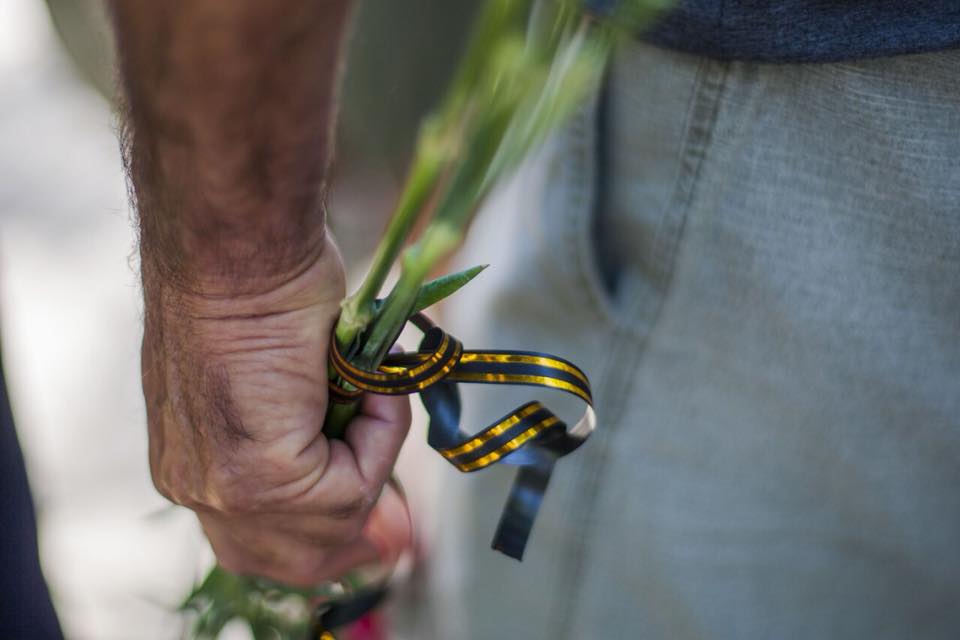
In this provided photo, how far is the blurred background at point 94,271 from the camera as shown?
110 centimetres

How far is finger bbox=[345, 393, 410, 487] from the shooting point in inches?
27.6

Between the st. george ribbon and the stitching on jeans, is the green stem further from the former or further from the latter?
the stitching on jeans

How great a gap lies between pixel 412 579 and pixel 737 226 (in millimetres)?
699

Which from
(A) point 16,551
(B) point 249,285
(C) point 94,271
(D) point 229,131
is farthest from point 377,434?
(C) point 94,271

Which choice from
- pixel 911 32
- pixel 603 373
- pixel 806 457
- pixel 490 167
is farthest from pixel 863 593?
pixel 490 167

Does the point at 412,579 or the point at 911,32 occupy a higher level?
the point at 911,32

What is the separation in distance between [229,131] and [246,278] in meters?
0.12

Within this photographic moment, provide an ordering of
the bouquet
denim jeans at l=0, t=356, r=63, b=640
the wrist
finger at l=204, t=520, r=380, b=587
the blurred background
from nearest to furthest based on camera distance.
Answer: the bouquet < the wrist < finger at l=204, t=520, r=380, b=587 < denim jeans at l=0, t=356, r=63, b=640 < the blurred background

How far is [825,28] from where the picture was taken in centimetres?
67

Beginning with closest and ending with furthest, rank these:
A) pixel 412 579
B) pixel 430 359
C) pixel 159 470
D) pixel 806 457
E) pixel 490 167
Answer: pixel 490 167 < pixel 430 359 < pixel 159 470 < pixel 806 457 < pixel 412 579

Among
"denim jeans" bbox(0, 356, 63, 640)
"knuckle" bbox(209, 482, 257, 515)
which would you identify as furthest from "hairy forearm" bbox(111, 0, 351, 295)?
"denim jeans" bbox(0, 356, 63, 640)

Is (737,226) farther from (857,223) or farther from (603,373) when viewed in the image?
(603,373)

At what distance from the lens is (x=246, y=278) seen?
1.98 ft

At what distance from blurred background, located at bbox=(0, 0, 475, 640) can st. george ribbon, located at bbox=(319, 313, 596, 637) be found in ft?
0.81
